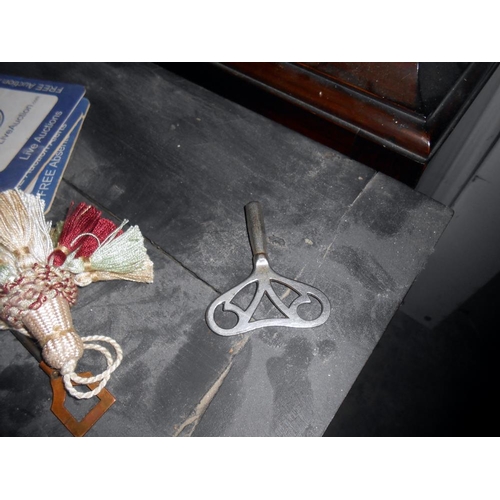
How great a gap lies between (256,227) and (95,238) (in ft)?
0.79

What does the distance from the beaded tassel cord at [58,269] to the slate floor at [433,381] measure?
0.96 metres

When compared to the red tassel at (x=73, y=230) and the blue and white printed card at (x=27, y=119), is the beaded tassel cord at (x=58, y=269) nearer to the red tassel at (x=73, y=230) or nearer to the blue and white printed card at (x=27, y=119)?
the red tassel at (x=73, y=230)

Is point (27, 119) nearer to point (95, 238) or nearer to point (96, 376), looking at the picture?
point (95, 238)

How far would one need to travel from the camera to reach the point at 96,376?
0.48 metres

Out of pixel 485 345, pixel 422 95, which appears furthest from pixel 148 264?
pixel 485 345

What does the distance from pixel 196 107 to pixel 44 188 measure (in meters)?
0.34

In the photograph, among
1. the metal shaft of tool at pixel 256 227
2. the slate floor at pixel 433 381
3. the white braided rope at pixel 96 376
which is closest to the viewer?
the white braided rope at pixel 96 376

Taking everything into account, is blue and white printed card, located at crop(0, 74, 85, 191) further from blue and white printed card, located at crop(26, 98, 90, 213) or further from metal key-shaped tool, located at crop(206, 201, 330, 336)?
metal key-shaped tool, located at crop(206, 201, 330, 336)

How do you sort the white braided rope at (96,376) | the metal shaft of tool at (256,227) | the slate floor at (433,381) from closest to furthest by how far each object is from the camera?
the white braided rope at (96,376) → the metal shaft of tool at (256,227) → the slate floor at (433,381)

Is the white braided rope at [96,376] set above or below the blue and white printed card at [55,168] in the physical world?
below

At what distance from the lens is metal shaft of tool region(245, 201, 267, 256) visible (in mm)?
601

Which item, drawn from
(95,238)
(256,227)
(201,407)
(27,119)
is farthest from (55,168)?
(201,407)

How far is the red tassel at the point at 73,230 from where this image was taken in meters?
0.54

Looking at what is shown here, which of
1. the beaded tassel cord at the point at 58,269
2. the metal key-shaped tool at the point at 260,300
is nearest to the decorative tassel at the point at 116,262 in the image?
the beaded tassel cord at the point at 58,269
